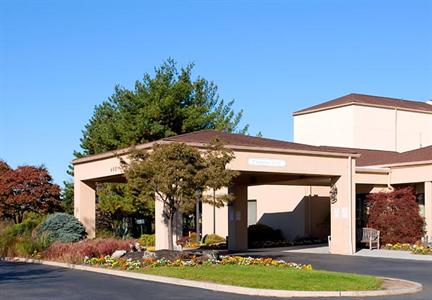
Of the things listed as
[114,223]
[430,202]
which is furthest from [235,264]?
[114,223]

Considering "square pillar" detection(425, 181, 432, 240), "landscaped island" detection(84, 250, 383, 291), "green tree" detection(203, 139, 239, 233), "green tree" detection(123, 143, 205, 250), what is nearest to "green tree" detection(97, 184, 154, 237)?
"square pillar" detection(425, 181, 432, 240)

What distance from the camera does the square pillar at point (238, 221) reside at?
32.2 meters

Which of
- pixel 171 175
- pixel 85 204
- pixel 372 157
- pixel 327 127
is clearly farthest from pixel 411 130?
pixel 171 175

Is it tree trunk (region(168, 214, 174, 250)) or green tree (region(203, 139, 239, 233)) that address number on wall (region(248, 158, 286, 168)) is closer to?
green tree (region(203, 139, 239, 233))

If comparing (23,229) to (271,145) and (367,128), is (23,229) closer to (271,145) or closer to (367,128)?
(271,145)

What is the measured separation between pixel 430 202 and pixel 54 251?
672 inches

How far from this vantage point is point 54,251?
79.1ft

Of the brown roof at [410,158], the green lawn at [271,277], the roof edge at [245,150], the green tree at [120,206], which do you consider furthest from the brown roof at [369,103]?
the green lawn at [271,277]

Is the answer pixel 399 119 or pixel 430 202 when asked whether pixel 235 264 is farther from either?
pixel 399 119

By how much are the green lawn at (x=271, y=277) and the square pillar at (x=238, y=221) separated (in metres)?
13.1

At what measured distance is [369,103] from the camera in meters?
44.6

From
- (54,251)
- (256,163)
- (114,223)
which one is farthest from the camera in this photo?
(114,223)

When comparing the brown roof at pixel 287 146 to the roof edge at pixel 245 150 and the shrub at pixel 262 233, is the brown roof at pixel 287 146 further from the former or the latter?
the shrub at pixel 262 233

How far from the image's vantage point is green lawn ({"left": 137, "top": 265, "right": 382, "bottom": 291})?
49.7 ft
